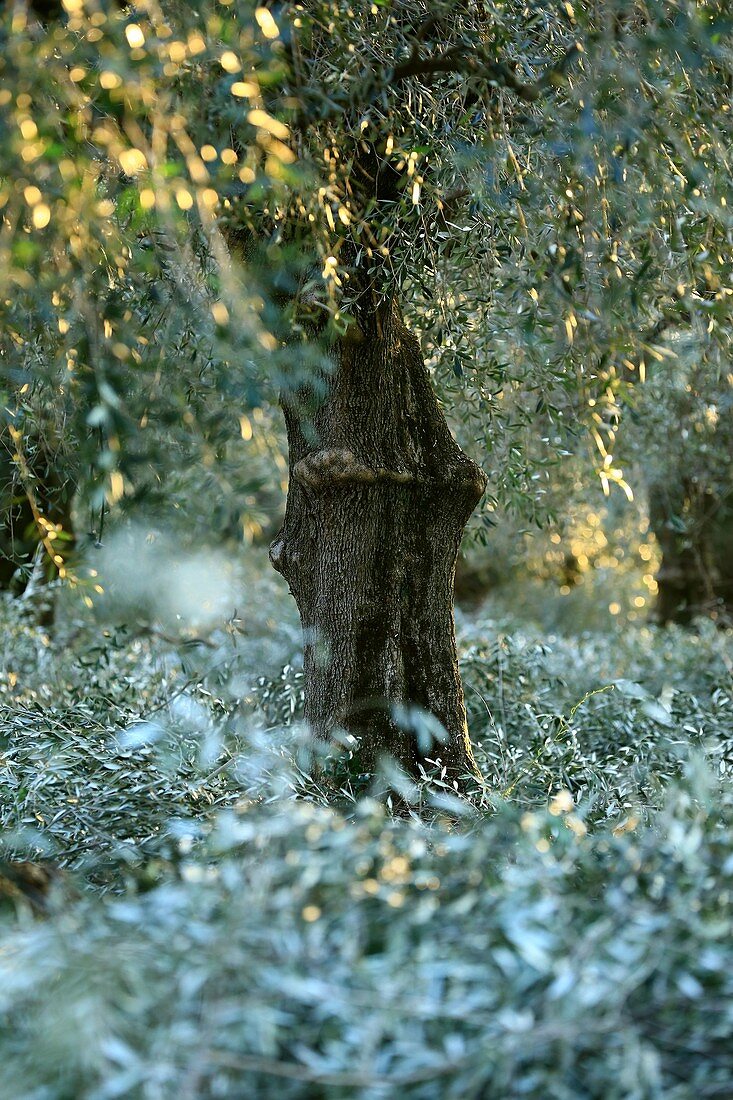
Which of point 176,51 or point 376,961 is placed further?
point 176,51

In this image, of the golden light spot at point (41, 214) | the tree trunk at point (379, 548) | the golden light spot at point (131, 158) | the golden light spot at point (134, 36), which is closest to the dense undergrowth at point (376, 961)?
the tree trunk at point (379, 548)

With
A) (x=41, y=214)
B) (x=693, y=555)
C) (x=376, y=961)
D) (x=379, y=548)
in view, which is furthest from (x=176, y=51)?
(x=693, y=555)

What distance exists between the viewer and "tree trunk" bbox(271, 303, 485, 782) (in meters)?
4.50

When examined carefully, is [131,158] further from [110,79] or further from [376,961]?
[376,961]

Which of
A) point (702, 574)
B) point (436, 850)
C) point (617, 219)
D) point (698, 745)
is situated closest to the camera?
point (436, 850)

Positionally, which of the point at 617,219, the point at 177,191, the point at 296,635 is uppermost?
the point at 617,219

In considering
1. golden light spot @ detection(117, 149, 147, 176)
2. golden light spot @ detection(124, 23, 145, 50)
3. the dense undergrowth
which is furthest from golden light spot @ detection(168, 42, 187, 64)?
the dense undergrowth

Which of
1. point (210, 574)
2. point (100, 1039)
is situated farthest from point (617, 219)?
point (210, 574)

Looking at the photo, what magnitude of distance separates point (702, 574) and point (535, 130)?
638cm

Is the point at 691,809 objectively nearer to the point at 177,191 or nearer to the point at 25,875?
the point at 25,875

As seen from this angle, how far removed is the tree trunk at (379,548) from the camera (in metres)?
4.50

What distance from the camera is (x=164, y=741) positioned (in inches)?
169

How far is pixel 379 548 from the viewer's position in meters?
4.54

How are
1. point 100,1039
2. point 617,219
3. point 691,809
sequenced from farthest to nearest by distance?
point 617,219 → point 691,809 → point 100,1039
